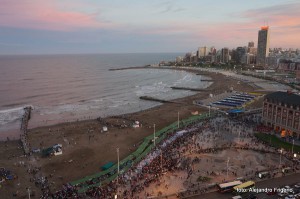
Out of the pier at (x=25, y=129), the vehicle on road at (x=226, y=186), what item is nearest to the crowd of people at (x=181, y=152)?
the vehicle on road at (x=226, y=186)

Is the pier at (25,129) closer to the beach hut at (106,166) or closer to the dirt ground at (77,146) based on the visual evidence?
the dirt ground at (77,146)

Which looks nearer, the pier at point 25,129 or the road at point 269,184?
the road at point 269,184

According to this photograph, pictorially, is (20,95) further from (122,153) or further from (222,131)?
(222,131)

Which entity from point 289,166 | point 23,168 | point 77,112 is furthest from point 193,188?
point 77,112

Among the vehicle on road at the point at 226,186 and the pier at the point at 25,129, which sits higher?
the vehicle on road at the point at 226,186

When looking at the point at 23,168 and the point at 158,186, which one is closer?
the point at 158,186

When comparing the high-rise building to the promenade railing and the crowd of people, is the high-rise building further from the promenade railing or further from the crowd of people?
the promenade railing

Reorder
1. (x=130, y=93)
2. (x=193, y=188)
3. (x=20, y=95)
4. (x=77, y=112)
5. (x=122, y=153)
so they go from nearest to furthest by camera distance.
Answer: (x=193, y=188) < (x=122, y=153) < (x=77, y=112) < (x=20, y=95) < (x=130, y=93)

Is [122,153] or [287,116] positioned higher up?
[287,116]

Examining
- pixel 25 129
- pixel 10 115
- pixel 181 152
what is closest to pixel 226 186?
pixel 181 152

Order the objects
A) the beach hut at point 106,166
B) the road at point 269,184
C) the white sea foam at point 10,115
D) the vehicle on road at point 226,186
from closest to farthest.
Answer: the road at point 269,184 → the vehicle on road at point 226,186 → the beach hut at point 106,166 → the white sea foam at point 10,115
